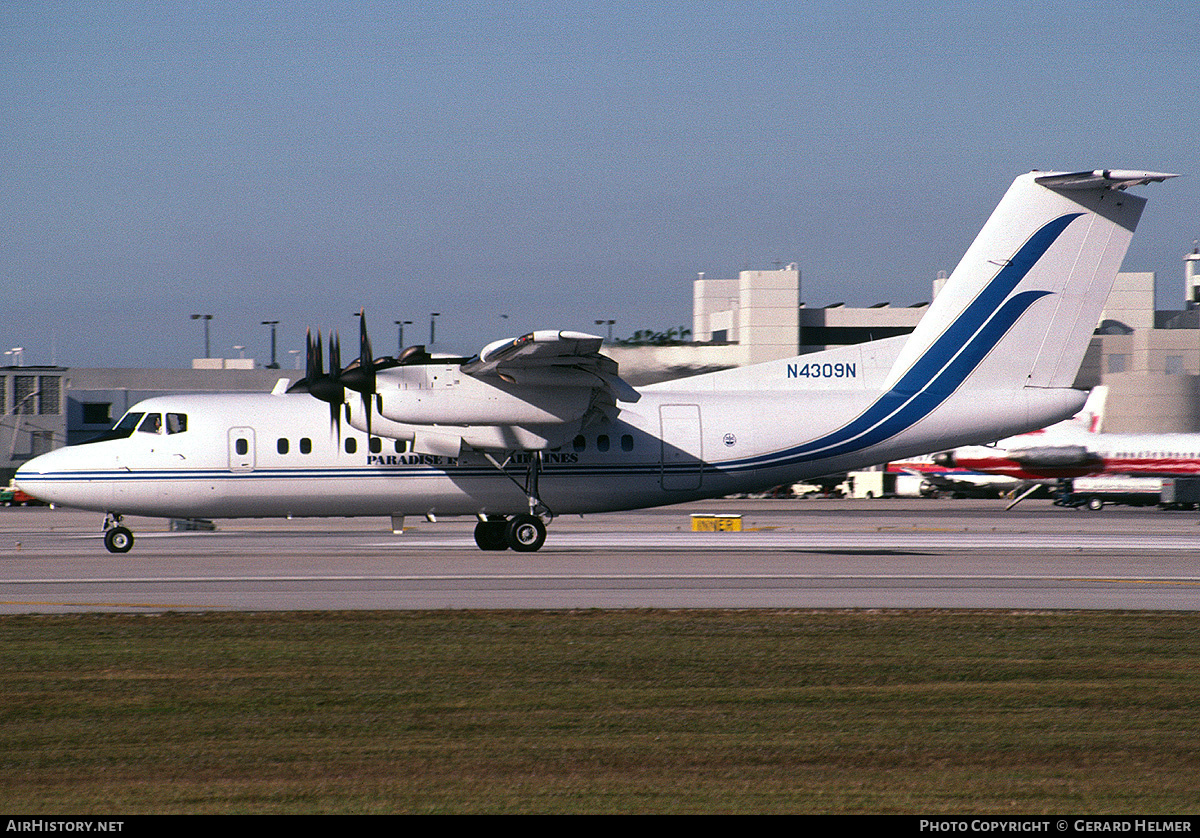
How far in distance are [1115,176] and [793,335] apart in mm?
54587

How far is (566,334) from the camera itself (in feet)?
66.3

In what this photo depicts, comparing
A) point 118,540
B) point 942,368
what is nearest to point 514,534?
point 118,540

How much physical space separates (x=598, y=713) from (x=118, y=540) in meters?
17.8

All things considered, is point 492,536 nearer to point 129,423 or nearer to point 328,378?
point 328,378

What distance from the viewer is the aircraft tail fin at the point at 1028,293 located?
2342 cm

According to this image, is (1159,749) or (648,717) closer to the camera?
(1159,749)

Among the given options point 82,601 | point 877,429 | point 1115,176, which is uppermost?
point 1115,176

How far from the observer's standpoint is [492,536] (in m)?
24.4

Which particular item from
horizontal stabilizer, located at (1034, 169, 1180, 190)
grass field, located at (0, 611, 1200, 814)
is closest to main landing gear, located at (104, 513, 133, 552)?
grass field, located at (0, 611, 1200, 814)

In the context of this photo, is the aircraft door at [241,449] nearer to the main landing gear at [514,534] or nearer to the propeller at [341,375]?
the propeller at [341,375]

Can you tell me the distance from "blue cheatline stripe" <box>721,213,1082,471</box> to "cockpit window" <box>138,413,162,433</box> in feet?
43.9

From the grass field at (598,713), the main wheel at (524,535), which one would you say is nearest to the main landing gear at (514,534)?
the main wheel at (524,535)
